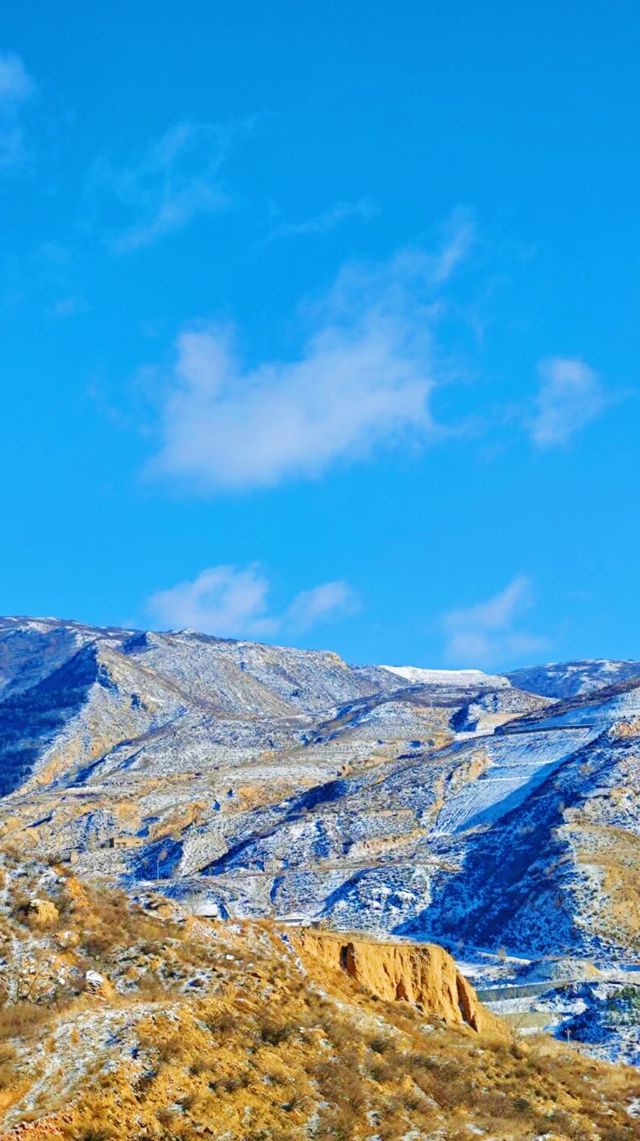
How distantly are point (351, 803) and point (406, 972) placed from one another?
6310cm

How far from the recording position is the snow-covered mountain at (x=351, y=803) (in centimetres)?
6575

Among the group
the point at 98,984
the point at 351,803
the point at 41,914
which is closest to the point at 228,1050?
the point at 98,984

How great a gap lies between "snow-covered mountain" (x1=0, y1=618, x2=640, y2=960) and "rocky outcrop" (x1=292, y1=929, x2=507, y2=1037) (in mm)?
7707

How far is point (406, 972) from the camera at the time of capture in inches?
1124

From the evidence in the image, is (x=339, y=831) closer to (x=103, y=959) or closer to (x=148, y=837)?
(x=148, y=837)

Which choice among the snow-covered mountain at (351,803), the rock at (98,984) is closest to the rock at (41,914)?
the rock at (98,984)

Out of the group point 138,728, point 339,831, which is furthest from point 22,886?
point 138,728

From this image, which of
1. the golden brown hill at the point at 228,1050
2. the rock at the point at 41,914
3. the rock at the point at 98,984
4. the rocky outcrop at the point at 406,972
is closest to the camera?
the golden brown hill at the point at 228,1050

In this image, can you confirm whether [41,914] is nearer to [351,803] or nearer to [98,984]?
[98,984]

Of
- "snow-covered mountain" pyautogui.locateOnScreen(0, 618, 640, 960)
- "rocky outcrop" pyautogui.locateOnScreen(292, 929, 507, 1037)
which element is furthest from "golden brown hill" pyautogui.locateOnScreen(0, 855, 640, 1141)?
"snow-covered mountain" pyautogui.locateOnScreen(0, 618, 640, 960)

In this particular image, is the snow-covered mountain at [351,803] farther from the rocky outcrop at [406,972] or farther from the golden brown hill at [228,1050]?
the rocky outcrop at [406,972]

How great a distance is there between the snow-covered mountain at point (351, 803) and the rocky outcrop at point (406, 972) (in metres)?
7.71

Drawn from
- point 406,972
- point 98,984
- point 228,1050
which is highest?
point 98,984

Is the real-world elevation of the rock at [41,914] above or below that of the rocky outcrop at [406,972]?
above
